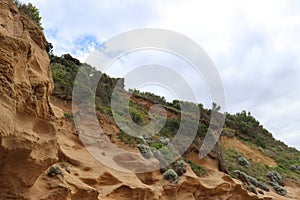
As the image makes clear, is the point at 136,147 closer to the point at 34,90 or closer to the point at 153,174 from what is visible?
the point at 153,174

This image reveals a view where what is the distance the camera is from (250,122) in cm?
3756

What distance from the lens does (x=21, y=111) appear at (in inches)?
201

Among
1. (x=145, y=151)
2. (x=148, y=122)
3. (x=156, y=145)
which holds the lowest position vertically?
(x=145, y=151)

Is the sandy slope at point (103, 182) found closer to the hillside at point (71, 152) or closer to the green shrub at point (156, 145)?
the hillside at point (71, 152)

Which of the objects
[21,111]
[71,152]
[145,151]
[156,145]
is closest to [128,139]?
[145,151]

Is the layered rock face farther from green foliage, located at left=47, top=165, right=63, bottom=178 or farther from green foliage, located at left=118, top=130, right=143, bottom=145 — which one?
green foliage, located at left=118, top=130, right=143, bottom=145

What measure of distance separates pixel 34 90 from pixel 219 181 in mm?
9732

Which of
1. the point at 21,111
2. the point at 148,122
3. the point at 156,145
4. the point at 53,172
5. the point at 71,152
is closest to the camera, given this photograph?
the point at 21,111

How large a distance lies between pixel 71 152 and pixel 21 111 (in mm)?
4419

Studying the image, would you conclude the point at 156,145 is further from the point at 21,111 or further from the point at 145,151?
the point at 21,111

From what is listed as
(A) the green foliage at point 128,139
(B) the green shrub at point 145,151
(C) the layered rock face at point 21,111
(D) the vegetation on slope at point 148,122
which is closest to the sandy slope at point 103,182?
(A) the green foliage at point 128,139

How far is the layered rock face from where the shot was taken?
4.53 meters

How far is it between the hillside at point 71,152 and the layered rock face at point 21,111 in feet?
0.05

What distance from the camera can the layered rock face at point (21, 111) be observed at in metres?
4.53
